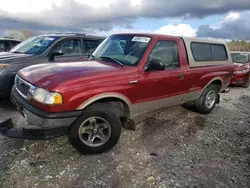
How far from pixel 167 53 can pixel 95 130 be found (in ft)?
6.59

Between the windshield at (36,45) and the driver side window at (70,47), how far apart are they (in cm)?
23

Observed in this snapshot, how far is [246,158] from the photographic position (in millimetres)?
3561

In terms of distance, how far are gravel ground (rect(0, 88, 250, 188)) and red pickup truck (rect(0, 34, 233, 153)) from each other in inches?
13.0

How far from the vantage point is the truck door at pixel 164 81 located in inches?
148

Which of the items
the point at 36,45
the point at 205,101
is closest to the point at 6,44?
the point at 36,45

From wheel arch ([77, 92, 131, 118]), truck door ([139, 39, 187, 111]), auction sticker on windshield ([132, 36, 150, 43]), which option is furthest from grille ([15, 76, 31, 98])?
auction sticker on windshield ([132, 36, 150, 43])

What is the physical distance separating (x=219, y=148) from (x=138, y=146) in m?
1.44

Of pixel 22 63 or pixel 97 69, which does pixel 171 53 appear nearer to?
pixel 97 69

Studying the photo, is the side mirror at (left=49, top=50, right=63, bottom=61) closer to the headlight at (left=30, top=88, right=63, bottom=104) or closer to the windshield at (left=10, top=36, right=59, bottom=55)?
the windshield at (left=10, top=36, right=59, bottom=55)

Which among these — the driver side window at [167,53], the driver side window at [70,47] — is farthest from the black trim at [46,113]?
the driver side window at [70,47]

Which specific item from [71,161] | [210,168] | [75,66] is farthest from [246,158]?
[75,66]

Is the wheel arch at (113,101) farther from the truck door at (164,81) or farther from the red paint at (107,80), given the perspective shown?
the truck door at (164,81)

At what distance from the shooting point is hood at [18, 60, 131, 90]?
2943 millimetres

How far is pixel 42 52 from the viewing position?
548cm
